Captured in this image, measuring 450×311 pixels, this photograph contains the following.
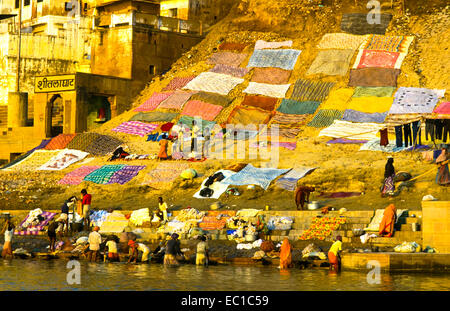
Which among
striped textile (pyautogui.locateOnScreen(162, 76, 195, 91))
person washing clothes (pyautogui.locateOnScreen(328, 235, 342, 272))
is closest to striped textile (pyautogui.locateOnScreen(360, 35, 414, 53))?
striped textile (pyautogui.locateOnScreen(162, 76, 195, 91))

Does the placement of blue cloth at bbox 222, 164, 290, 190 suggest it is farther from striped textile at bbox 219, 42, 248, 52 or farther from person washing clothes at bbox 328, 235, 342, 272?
striped textile at bbox 219, 42, 248, 52

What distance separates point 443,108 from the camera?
3178cm

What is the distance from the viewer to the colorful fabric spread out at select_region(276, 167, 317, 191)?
85.9ft

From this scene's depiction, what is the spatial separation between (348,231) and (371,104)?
44.0ft

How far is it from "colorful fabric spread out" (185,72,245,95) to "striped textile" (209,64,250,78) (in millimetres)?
264

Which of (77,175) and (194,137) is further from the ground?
(194,137)

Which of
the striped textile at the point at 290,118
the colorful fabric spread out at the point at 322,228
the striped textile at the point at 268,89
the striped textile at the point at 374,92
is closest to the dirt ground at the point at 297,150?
the striped textile at the point at 268,89

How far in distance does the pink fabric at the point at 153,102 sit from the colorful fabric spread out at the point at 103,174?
715 cm

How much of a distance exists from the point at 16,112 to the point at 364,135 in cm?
1516

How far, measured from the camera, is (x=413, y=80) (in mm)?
34312

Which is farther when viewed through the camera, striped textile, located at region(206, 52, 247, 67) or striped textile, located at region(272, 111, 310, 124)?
striped textile, located at region(206, 52, 247, 67)

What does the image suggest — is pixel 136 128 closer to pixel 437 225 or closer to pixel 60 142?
pixel 60 142

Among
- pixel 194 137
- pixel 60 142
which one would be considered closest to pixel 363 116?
pixel 194 137
